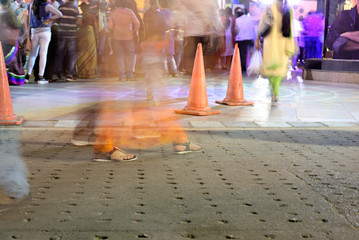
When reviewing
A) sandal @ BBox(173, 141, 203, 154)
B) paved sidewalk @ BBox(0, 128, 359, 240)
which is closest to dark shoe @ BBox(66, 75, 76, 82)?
paved sidewalk @ BBox(0, 128, 359, 240)

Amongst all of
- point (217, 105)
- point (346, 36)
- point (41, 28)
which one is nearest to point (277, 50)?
point (217, 105)

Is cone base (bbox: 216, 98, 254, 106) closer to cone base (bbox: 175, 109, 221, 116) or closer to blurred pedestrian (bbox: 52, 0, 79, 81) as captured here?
cone base (bbox: 175, 109, 221, 116)

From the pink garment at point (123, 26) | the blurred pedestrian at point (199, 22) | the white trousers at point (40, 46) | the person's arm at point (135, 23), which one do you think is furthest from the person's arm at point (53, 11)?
the blurred pedestrian at point (199, 22)

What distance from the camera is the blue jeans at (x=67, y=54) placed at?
41.7 ft

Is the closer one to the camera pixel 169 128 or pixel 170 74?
pixel 169 128

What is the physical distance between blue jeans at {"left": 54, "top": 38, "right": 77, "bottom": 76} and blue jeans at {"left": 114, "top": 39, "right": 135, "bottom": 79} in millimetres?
1195

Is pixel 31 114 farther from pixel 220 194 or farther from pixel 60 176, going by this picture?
pixel 220 194

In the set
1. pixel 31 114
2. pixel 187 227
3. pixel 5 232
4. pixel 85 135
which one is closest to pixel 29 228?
pixel 5 232

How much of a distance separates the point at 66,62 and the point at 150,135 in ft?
26.4

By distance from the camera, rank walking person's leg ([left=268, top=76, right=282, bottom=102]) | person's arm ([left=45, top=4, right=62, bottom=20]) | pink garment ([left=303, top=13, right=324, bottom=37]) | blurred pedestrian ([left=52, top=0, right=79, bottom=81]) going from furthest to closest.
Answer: pink garment ([left=303, top=13, right=324, bottom=37]) → blurred pedestrian ([left=52, top=0, right=79, bottom=81]) → person's arm ([left=45, top=4, right=62, bottom=20]) → walking person's leg ([left=268, top=76, right=282, bottom=102])

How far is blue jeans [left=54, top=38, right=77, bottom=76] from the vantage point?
1272 cm

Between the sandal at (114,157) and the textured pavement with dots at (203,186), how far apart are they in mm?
96

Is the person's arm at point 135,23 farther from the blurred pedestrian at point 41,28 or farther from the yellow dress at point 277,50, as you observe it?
the yellow dress at point 277,50

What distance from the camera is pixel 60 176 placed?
4066 millimetres
